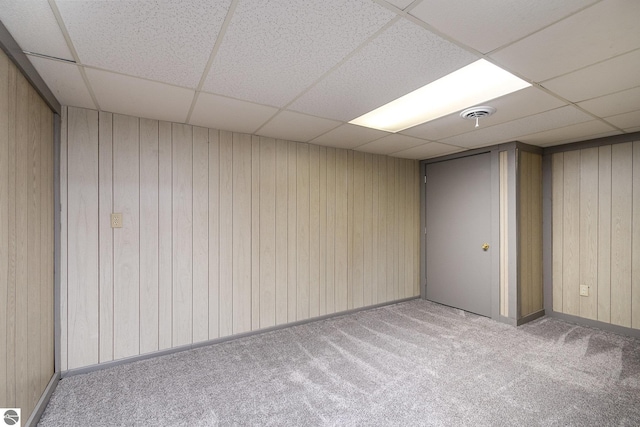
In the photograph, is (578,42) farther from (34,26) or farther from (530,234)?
(530,234)

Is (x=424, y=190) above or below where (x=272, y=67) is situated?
below

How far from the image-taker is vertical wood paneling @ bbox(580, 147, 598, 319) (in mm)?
3455

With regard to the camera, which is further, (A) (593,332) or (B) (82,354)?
(A) (593,332)

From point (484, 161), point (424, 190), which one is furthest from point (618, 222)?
point (424, 190)

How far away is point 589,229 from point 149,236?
198 inches

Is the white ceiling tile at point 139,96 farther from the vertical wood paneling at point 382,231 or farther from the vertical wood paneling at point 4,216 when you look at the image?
the vertical wood paneling at point 382,231

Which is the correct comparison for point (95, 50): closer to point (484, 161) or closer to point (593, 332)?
point (484, 161)

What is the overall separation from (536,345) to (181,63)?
13.3 ft

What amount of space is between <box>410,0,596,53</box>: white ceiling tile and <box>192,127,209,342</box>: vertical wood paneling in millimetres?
2347

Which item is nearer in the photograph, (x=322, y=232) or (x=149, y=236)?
(x=149, y=236)

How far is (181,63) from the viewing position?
172 centimetres

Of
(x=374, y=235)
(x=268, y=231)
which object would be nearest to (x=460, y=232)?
(x=374, y=235)

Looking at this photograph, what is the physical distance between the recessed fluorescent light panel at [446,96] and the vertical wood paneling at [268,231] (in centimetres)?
109

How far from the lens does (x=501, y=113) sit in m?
2.54
